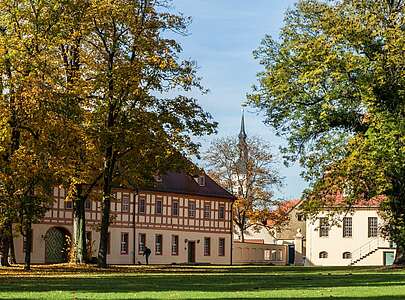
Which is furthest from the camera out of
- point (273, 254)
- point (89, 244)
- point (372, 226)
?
point (273, 254)

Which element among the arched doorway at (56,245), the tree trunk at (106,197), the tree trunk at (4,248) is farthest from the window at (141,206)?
the tree trunk at (4,248)

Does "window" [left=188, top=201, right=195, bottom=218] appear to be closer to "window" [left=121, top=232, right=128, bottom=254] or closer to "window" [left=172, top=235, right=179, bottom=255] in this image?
"window" [left=172, top=235, right=179, bottom=255]

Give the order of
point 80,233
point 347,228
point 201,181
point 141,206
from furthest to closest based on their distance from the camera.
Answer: point 347,228 → point 201,181 → point 141,206 → point 80,233

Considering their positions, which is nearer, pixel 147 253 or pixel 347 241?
pixel 147 253

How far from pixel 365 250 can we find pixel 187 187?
1905 cm

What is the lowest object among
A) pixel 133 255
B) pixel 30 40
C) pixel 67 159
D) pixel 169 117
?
pixel 133 255

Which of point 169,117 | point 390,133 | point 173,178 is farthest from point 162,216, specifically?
point 390,133

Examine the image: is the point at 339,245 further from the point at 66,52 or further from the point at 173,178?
the point at 66,52

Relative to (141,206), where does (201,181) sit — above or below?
above

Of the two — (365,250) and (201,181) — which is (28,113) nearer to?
(201,181)

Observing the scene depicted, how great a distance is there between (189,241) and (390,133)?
36501mm

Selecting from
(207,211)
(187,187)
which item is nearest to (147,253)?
(187,187)

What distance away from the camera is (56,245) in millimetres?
61812

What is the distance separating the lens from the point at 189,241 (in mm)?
74688
